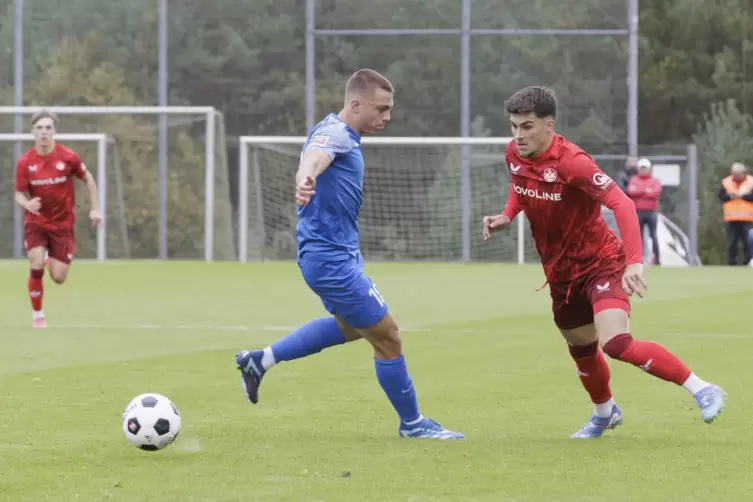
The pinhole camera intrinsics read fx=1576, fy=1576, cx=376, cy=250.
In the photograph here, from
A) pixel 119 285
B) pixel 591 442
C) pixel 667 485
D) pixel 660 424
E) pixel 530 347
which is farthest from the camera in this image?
pixel 119 285

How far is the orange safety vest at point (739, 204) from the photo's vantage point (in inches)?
1185

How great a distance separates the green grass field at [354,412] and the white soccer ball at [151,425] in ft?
0.30

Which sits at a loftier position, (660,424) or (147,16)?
(147,16)

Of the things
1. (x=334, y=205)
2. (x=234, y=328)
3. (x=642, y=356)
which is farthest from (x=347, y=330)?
(x=234, y=328)

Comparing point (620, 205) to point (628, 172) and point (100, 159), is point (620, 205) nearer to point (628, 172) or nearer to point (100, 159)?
point (628, 172)

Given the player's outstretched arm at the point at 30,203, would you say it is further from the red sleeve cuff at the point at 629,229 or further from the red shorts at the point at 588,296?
the red sleeve cuff at the point at 629,229

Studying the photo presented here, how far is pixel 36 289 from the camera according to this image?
1488 centimetres

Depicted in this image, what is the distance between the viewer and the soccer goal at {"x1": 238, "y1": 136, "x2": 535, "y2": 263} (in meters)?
30.2

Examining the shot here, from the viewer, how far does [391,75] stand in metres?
32.0

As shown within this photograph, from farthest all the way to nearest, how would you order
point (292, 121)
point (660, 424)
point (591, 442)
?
point (292, 121), point (660, 424), point (591, 442)

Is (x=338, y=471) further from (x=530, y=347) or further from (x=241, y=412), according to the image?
(x=530, y=347)

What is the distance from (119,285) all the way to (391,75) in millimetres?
11592

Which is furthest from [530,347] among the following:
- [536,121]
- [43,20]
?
[43,20]

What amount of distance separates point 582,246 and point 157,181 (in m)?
24.5
